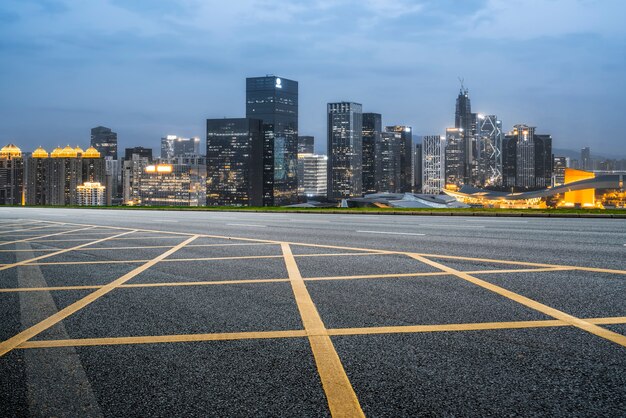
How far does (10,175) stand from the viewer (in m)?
163

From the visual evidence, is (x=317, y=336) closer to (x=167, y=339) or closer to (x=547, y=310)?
(x=167, y=339)

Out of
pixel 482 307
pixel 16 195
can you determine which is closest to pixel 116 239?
pixel 482 307

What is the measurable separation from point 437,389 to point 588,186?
79684 millimetres

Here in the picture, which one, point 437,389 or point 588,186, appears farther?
point 588,186

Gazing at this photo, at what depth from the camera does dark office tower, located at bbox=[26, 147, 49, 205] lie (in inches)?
6944

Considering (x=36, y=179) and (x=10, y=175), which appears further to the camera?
(x=36, y=179)

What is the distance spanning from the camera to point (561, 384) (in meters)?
3.35

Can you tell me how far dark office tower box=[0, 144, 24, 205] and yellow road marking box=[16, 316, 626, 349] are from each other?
17295 cm

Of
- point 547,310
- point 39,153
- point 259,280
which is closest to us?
point 547,310

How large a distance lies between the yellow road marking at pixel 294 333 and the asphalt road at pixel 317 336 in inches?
0.8

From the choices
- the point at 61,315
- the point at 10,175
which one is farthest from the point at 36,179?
the point at 61,315

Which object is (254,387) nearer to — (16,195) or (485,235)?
(485,235)

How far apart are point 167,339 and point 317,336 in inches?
53.7

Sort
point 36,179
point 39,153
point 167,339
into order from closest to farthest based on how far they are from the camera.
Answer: point 167,339 < point 36,179 < point 39,153
